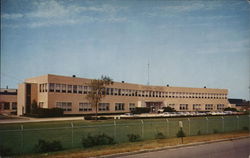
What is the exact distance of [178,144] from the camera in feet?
49.7

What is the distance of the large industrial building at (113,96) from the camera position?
45875mm

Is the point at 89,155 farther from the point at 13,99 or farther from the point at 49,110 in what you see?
the point at 13,99

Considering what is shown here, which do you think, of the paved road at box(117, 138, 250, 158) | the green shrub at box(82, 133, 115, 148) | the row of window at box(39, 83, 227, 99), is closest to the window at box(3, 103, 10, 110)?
the row of window at box(39, 83, 227, 99)

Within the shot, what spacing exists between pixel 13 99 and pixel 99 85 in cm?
3158

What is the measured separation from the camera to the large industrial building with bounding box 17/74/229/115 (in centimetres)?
4588

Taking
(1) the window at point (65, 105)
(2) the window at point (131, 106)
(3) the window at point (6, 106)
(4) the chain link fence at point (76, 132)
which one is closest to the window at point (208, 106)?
(2) the window at point (131, 106)

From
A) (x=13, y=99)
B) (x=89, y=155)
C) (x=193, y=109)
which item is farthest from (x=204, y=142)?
(x=193, y=109)

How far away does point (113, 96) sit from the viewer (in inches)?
2217

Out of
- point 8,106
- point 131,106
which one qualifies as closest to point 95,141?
point 131,106

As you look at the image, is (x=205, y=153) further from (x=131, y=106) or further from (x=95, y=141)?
(x=131, y=106)

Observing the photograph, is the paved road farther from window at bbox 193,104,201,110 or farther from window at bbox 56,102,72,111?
window at bbox 193,104,201,110

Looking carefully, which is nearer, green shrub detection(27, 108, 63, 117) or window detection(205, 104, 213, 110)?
green shrub detection(27, 108, 63, 117)

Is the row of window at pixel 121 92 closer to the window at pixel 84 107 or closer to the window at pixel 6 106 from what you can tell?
the window at pixel 84 107

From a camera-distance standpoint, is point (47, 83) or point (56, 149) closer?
point (56, 149)
